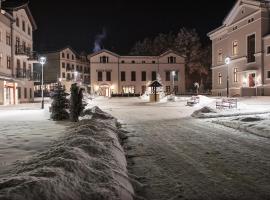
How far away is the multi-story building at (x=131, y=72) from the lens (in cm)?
7512

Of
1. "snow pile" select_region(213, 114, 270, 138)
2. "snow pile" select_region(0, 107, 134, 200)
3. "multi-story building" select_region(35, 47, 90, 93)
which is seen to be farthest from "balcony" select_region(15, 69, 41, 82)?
"snow pile" select_region(0, 107, 134, 200)

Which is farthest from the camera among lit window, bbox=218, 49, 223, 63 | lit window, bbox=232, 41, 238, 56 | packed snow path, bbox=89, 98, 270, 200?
lit window, bbox=218, 49, 223, 63

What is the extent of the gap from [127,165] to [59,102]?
36.2ft

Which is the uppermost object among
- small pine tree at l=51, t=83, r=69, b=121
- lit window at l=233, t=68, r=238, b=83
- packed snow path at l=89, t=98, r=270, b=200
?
lit window at l=233, t=68, r=238, b=83

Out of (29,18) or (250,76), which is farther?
(29,18)

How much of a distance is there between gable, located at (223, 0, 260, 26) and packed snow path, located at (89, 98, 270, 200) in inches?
1189

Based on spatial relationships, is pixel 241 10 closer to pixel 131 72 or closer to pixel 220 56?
pixel 220 56

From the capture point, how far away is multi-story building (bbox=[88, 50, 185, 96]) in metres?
75.1

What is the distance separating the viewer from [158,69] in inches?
3027

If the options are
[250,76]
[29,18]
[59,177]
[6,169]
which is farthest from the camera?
[29,18]

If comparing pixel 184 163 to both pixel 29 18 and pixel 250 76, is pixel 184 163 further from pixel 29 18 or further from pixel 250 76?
pixel 29 18

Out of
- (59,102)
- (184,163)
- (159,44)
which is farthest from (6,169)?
(159,44)

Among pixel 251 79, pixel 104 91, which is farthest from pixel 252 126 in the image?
pixel 104 91

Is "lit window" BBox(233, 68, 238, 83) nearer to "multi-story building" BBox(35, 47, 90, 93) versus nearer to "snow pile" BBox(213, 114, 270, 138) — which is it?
"snow pile" BBox(213, 114, 270, 138)
